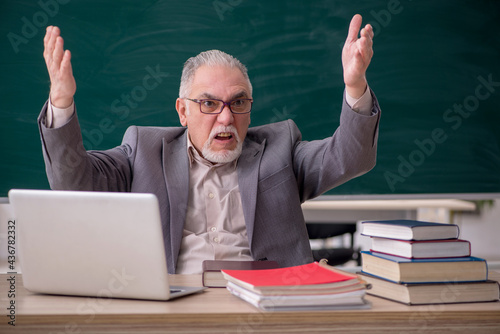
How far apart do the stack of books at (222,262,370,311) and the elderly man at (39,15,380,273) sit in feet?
2.68

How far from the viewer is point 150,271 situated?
3.47 ft

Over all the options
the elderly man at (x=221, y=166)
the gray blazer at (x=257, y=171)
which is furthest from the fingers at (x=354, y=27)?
the gray blazer at (x=257, y=171)

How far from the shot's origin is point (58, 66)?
162cm

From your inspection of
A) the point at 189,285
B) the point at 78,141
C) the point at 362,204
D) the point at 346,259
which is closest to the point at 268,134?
the point at 78,141

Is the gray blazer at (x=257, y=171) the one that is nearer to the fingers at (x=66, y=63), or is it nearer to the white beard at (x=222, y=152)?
the white beard at (x=222, y=152)

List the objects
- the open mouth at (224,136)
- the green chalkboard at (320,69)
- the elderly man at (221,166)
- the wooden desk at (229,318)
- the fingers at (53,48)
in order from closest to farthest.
Answer: the wooden desk at (229,318), the fingers at (53,48), the elderly man at (221,166), the open mouth at (224,136), the green chalkboard at (320,69)

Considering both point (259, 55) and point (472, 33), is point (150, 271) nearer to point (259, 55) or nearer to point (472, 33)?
point (259, 55)

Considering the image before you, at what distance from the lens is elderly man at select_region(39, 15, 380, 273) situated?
1824mm

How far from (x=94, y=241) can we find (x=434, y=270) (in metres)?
0.71

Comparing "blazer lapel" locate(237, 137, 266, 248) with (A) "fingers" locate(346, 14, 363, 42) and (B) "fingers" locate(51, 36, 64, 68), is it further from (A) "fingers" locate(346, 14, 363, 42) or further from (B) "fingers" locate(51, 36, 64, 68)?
(B) "fingers" locate(51, 36, 64, 68)

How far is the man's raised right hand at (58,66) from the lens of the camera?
158 cm

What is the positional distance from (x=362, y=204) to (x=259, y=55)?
1.31 m

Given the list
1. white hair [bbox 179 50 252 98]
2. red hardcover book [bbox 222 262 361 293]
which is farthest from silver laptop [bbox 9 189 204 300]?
white hair [bbox 179 50 252 98]

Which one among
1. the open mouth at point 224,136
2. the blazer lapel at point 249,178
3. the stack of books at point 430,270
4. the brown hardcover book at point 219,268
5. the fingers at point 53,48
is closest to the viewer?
the stack of books at point 430,270
